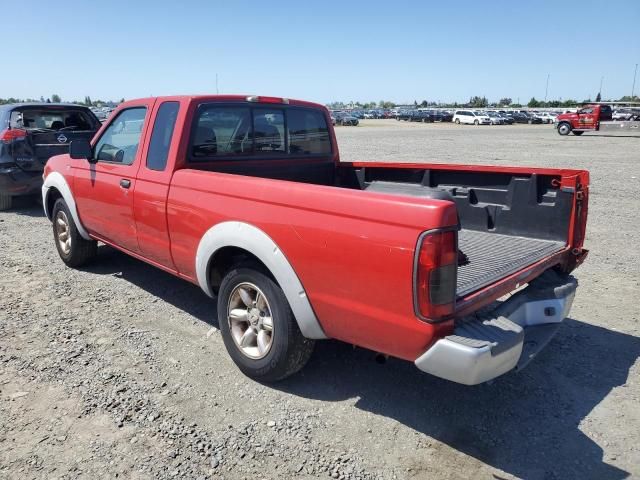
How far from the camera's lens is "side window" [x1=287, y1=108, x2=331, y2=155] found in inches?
184

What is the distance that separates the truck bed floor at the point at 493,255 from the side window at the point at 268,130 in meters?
1.82

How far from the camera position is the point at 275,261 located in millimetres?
3000

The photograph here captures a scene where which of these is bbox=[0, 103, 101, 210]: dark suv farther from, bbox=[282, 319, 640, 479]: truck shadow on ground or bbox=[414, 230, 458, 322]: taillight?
bbox=[414, 230, 458, 322]: taillight

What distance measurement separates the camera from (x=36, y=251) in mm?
6430

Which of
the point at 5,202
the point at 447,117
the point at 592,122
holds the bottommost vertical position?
the point at 5,202

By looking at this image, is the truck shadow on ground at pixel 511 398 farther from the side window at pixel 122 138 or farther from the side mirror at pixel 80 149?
the side mirror at pixel 80 149

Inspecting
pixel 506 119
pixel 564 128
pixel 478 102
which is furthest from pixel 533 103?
pixel 564 128

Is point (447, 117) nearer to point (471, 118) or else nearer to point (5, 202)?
point (471, 118)

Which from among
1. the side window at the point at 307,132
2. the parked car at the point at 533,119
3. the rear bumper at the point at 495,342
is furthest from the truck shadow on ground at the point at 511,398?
the parked car at the point at 533,119

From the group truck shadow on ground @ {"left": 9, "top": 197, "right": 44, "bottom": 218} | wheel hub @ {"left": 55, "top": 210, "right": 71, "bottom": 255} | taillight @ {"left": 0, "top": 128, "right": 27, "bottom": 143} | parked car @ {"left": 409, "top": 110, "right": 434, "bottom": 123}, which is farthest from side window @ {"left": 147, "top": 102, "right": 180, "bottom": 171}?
parked car @ {"left": 409, "top": 110, "right": 434, "bottom": 123}

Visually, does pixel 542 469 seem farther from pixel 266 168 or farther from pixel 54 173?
pixel 54 173

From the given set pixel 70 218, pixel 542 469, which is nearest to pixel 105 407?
pixel 542 469

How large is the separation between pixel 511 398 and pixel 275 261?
1798 millimetres

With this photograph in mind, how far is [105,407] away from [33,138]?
262 inches
